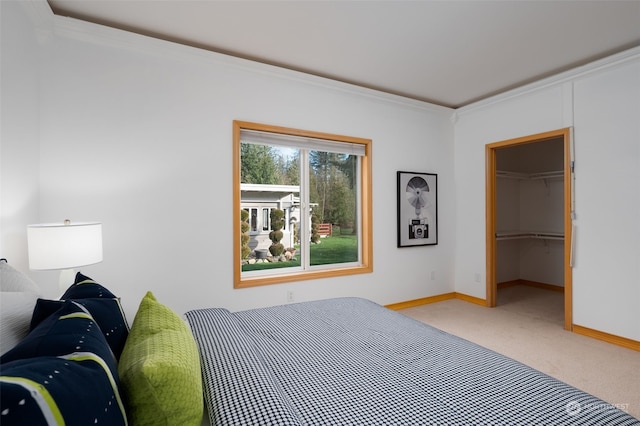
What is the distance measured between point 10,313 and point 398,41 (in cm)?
302

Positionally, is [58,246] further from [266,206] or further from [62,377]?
[266,206]

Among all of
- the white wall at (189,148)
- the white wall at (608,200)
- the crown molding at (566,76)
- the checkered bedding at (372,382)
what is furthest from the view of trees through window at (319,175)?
the white wall at (608,200)

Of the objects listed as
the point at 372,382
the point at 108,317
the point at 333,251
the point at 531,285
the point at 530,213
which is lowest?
the point at 531,285

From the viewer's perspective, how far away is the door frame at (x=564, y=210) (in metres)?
3.40

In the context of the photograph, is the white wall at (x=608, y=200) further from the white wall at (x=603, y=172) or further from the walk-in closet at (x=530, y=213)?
the walk-in closet at (x=530, y=213)

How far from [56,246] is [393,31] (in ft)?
9.20

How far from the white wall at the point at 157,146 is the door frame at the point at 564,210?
2.04m

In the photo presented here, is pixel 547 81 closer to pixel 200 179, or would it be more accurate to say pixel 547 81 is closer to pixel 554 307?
pixel 554 307

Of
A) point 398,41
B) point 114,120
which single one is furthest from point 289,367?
point 398,41

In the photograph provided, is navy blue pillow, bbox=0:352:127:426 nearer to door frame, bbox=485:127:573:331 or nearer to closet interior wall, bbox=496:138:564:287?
door frame, bbox=485:127:573:331

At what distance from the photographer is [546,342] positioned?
3.08m

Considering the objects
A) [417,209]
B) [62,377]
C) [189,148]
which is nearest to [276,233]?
[189,148]

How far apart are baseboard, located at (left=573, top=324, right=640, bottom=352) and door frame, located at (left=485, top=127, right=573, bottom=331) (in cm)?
9

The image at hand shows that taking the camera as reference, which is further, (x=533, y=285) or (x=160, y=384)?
(x=533, y=285)
